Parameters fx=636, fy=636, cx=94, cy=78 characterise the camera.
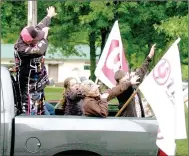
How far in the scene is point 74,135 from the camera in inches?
235

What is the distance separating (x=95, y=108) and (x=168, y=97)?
76 centimetres

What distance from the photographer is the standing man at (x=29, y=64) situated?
21.5 ft

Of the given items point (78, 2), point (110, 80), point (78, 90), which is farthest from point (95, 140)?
point (78, 2)

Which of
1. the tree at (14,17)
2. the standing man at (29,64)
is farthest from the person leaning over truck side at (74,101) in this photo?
the tree at (14,17)

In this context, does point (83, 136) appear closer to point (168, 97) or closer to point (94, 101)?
point (94, 101)

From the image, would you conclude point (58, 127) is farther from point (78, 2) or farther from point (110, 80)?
point (78, 2)

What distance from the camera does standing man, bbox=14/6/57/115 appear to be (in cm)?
657

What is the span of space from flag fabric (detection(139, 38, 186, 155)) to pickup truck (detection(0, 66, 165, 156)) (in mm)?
160

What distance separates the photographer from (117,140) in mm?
5973

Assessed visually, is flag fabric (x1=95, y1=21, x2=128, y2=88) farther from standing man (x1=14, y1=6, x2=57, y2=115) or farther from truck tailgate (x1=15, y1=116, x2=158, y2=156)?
truck tailgate (x1=15, y1=116, x2=158, y2=156)

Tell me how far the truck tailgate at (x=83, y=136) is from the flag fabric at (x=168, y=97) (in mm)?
168

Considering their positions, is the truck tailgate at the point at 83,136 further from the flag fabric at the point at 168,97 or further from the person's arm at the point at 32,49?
the person's arm at the point at 32,49

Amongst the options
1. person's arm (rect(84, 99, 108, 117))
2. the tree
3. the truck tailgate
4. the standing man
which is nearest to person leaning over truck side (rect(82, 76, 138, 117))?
person's arm (rect(84, 99, 108, 117))

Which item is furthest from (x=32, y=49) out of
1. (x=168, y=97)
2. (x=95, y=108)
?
(x=168, y=97)
